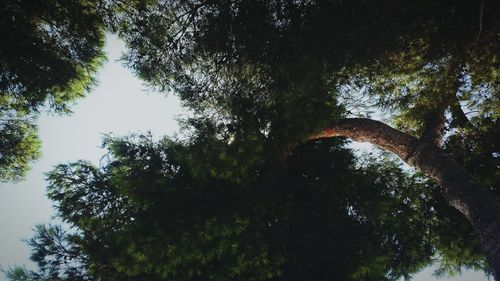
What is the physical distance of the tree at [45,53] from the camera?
728 cm

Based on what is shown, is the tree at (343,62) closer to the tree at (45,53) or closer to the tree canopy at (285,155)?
the tree canopy at (285,155)

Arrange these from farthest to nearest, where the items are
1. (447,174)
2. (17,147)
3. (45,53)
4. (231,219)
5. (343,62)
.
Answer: (17,147) < (45,53) < (343,62) < (231,219) < (447,174)

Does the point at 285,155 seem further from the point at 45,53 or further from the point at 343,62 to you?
the point at 45,53

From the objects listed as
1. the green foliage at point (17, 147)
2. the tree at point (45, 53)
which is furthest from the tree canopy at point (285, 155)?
the green foliage at point (17, 147)

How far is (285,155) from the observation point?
816 centimetres

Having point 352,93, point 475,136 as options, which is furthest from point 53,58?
point 475,136

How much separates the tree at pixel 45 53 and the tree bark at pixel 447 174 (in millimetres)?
7243

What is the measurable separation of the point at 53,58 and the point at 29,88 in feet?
3.94

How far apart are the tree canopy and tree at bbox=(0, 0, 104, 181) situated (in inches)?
40.4

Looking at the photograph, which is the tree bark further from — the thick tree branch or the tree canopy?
the thick tree branch

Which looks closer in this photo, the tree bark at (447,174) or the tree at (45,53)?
the tree bark at (447,174)

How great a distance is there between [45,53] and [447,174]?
995cm

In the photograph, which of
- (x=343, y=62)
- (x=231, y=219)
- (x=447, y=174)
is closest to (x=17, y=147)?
(x=231, y=219)

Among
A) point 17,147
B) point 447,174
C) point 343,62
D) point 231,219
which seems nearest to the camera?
point 447,174
